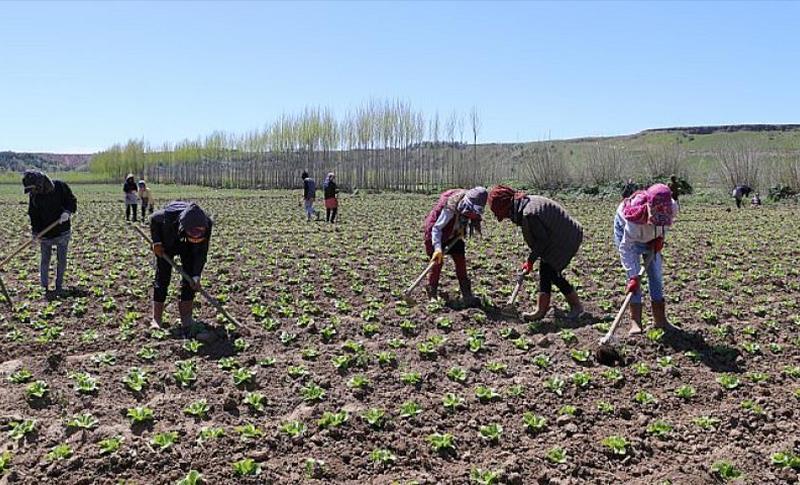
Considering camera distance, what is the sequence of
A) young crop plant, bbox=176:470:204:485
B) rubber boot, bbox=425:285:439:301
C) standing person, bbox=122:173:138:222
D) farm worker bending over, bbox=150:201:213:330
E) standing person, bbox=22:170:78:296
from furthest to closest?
1. standing person, bbox=122:173:138:222
2. standing person, bbox=22:170:78:296
3. rubber boot, bbox=425:285:439:301
4. farm worker bending over, bbox=150:201:213:330
5. young crop plant, bbox=176:470:204:485

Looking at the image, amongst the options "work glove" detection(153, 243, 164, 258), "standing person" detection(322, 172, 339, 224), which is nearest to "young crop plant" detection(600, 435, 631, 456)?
"work glove" detection(153, 243, 164, 258)

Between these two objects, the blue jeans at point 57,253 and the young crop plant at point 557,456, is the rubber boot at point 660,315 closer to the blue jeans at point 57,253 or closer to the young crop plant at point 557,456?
the young crop plant at point 557,456

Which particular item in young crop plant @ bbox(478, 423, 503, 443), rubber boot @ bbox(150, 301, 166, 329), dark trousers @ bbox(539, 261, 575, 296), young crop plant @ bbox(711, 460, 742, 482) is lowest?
young crop plant @ bbox(711, 460, 742, 482)

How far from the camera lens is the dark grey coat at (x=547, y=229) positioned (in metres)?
7.88

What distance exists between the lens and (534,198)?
8.11 metres

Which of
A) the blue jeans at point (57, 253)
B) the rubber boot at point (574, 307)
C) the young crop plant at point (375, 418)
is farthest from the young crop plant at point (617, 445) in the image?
the blue jeans at point (57, 253)

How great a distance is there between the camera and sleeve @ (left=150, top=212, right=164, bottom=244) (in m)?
7.84

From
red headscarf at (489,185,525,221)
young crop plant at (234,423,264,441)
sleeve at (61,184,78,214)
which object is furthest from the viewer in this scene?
sleeve at (61,184,78,214)

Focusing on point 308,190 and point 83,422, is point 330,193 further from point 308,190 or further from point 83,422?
point 83,422

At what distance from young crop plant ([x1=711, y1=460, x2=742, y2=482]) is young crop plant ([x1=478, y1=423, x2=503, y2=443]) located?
1496 millimetres

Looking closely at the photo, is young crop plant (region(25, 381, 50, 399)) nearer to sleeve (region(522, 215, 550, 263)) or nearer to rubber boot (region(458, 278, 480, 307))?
sleeve (region(522, 215, 550, 263))

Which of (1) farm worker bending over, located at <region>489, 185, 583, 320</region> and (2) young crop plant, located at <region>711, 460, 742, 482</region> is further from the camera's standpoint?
(1) farm worker bending over, located at <region>489, 185, 583, 320</region>

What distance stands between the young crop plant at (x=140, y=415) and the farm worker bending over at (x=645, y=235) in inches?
183

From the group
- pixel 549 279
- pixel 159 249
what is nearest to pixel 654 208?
pixel 549 279
